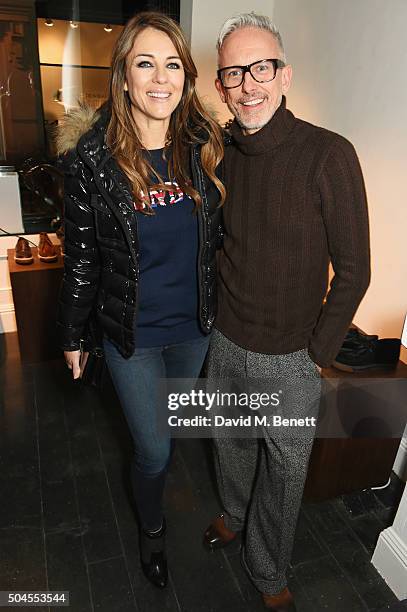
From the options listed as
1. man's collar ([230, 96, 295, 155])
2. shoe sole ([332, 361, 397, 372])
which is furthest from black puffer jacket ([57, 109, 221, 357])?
shoe sole ([332, 361, 397, 372])

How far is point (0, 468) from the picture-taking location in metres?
2.24

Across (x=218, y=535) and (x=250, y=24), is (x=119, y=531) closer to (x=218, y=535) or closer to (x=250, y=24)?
(x=218, y=535)

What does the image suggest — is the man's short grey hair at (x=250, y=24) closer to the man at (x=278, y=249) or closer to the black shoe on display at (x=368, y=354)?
the man at (x=278, y=249)

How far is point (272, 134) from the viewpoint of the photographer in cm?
132

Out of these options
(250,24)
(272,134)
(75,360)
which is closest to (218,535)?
(75,360)

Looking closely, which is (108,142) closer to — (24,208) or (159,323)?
(159,323)

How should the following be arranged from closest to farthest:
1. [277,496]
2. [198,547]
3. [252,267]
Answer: [252,267], [277,496], [198,547]

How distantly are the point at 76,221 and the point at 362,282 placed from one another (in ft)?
2.69

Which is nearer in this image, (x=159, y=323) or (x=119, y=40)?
(x=119, y=40)

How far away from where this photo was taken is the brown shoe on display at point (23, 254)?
9.69ft

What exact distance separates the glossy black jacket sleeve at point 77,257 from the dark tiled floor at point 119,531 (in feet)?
2.74

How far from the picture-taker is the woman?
4.39ft

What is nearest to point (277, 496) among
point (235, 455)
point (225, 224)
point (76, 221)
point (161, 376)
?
point (235, 455)

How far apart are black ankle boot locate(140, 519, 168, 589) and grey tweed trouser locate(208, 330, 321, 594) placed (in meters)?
0.28
